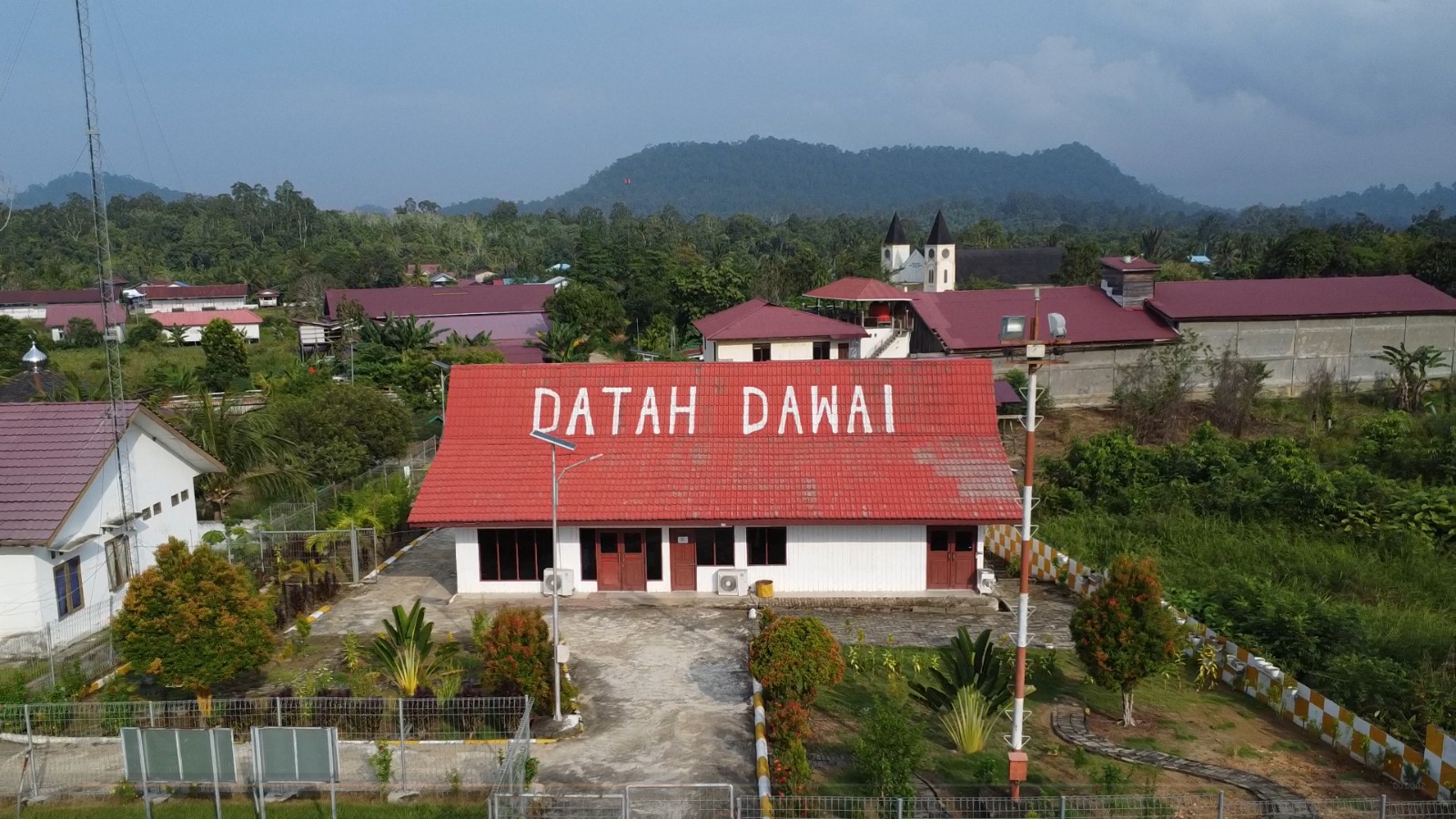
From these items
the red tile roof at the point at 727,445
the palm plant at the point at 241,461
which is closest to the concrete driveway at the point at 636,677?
the red tile roof at the point at 727,445

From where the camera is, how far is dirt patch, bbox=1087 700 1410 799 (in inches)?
562

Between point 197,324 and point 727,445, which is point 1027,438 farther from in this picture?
point 197,324

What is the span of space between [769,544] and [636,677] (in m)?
5.69

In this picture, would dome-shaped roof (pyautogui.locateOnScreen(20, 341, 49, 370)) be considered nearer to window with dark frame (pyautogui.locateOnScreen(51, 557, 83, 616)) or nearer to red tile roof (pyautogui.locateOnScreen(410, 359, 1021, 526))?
window with dark frame (pyautogui.locateOnScreen(51, 557, 83, 616))

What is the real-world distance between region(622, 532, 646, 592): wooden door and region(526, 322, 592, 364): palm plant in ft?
118

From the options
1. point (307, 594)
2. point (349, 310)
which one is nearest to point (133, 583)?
point (307, 594)

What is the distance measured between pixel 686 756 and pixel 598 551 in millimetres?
8708

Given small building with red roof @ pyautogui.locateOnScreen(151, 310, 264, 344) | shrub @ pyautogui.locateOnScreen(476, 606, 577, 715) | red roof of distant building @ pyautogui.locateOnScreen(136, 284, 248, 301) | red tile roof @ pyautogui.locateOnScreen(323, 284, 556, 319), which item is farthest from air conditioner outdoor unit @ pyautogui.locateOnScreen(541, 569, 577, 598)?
red roof of distant building @ pyautogui.locateOnScreen(136, 284, 248, 301)

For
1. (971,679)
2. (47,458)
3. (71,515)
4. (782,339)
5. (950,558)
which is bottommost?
(950,558)

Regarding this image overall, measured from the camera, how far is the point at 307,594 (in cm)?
2308

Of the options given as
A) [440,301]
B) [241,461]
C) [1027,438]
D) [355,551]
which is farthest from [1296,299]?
[440,301]

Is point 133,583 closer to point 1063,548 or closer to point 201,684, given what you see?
point 201,684

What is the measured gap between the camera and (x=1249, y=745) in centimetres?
1557

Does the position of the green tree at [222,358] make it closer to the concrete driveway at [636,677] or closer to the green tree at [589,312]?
the green tree at [589,312]
